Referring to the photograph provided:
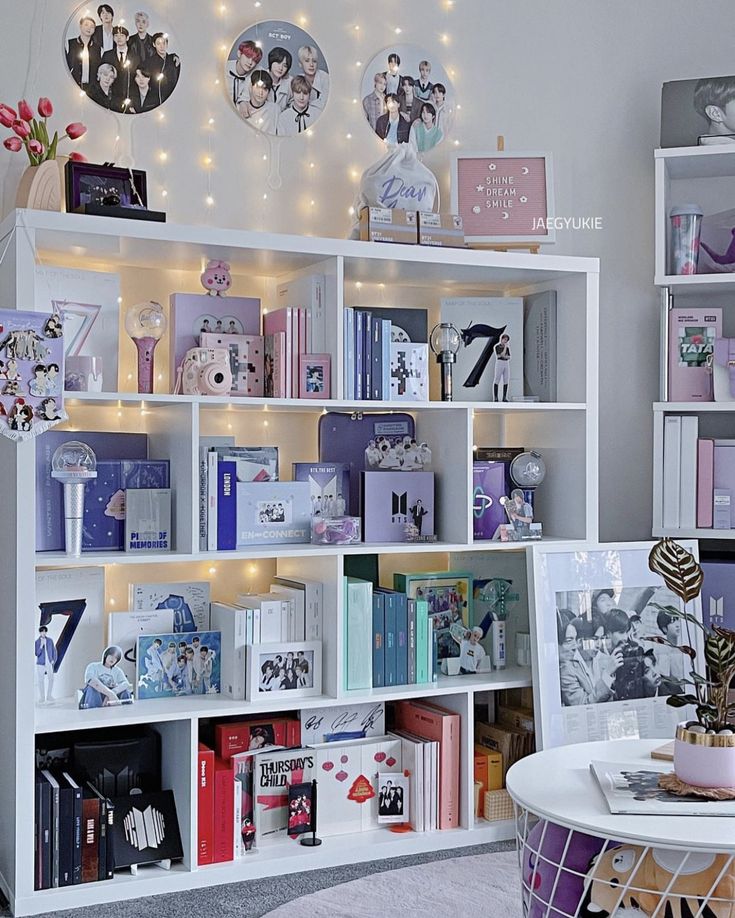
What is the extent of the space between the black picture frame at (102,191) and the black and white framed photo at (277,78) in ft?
1.69

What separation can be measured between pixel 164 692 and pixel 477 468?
105cm

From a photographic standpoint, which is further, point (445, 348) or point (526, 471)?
point (526, 471)

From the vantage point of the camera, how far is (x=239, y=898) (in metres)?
2.62

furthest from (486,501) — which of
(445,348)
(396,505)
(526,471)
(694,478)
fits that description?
(694,478)

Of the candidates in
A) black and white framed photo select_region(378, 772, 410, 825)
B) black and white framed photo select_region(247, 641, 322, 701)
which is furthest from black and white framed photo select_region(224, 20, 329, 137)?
black and white framed photo select_region(378, 772, 410, 825)

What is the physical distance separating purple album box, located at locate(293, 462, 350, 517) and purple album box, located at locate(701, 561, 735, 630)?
105 centimetres

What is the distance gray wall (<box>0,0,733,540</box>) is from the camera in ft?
10.1

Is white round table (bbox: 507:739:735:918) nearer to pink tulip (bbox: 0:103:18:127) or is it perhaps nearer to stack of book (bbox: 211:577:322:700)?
stack of book (bbox: 211:577:322:700)

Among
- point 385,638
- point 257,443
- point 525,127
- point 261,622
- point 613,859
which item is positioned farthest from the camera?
point 525,127

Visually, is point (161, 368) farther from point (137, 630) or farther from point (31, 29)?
point (31, 29)

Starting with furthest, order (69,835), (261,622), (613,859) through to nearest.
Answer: (261,622) → (69,835) → (613,859)

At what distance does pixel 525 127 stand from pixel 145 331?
1417 mm

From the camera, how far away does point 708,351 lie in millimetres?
3326

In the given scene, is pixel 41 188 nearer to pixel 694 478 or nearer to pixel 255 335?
pixel 255 335
